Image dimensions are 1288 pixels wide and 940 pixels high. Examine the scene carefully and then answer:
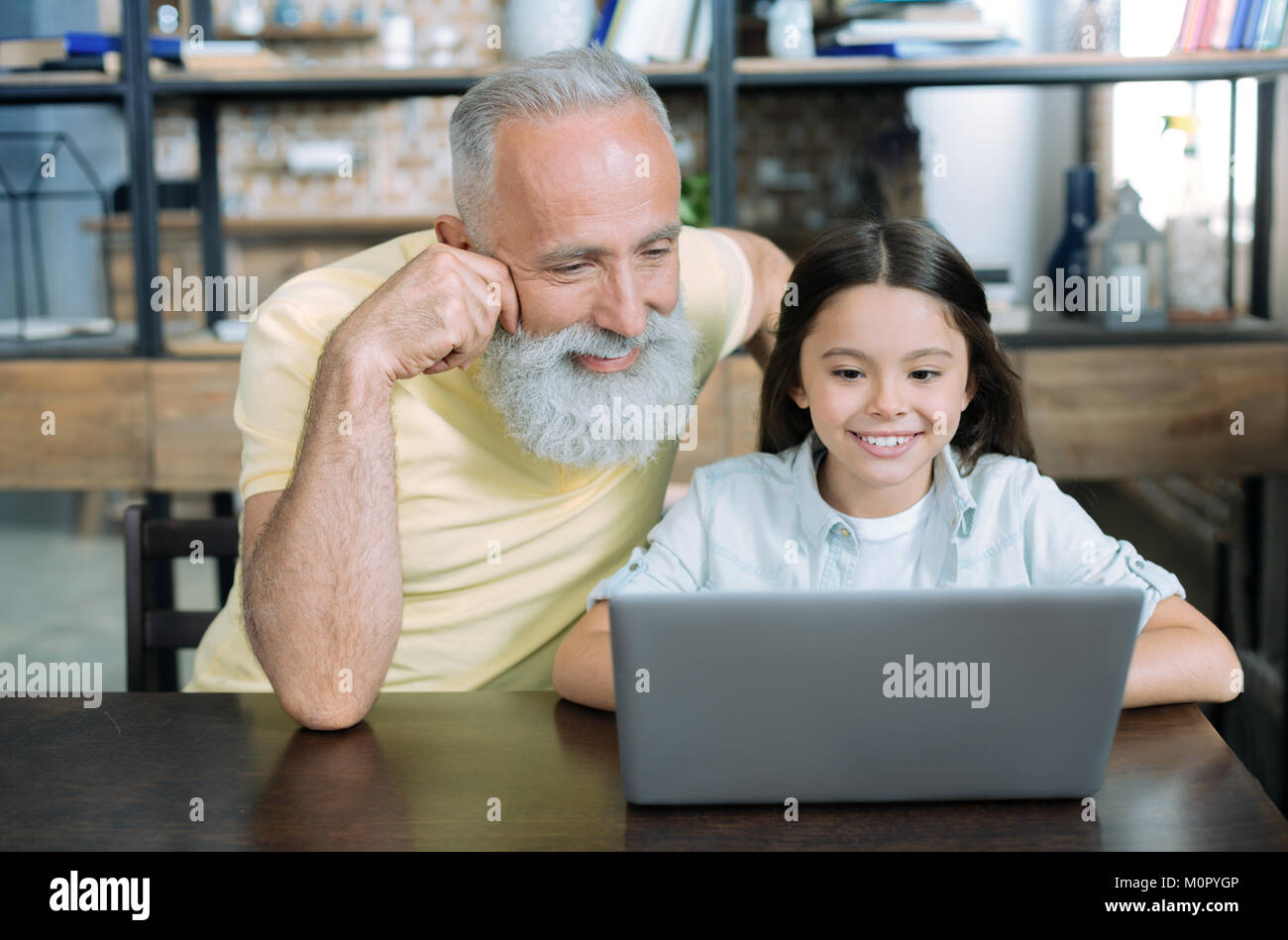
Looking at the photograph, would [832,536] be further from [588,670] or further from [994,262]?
[994,262]

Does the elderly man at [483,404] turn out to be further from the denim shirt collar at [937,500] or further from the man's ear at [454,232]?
the denim shirt collar at [937,500]

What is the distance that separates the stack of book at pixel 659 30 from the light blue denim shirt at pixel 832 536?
4.42ft

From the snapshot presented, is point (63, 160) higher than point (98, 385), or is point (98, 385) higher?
point (63, 160)

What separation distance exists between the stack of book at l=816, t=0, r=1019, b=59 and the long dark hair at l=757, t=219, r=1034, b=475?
1.20 meters

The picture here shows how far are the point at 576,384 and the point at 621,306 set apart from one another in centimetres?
11

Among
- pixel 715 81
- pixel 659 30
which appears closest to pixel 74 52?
pixel 659 30

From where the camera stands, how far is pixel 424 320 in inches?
48.3

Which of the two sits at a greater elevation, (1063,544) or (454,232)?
(454,232)

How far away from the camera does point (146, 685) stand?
5.13 feet

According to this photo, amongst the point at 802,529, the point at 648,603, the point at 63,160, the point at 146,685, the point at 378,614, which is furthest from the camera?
the point at 63,160

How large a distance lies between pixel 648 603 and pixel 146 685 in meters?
1.03
